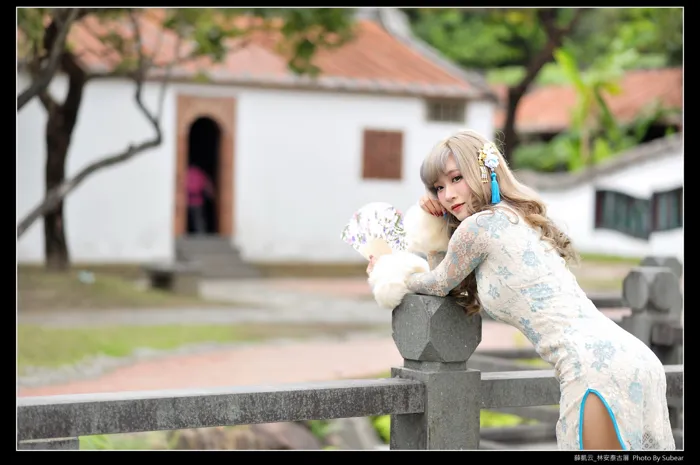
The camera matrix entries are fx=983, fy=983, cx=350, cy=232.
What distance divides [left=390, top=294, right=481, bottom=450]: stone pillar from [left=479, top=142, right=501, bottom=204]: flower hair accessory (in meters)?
0.42

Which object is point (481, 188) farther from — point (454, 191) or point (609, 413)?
point (609, 413)

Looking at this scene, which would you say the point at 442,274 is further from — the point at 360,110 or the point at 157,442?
the point at 360,110

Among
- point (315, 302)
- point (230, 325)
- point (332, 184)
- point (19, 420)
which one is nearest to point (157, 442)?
point (19, 420)

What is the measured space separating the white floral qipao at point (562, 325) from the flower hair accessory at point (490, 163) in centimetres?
5

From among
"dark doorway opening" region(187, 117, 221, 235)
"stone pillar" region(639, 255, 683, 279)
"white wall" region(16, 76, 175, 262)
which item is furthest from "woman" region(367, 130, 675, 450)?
"dark doorway opening" region(187, 117, 221, 235)

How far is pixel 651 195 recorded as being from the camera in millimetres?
21703

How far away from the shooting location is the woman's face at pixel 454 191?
3562 millimetres

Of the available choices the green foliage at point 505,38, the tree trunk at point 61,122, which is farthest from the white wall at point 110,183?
the green foliage at point 505,38

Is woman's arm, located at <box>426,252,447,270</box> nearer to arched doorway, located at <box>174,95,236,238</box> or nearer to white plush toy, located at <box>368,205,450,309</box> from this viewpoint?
white plush toy, located at <box>368,205,450,309</box>

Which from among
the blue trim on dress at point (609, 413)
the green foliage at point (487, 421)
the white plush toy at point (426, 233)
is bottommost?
the green foliage at point (487, 421)

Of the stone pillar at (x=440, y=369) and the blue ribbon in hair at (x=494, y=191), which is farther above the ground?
the blue ribbon in hair at (x=494, y=191)

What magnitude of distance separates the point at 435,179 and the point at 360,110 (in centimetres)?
1672

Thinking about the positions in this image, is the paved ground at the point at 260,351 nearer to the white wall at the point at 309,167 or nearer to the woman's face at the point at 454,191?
the white wall at the point at 309,167

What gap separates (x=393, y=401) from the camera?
144 inches
